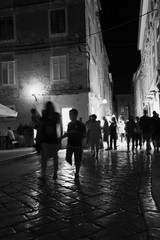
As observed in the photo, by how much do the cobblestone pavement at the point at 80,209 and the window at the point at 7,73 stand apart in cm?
1509

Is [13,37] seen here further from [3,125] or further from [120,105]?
[120,105]

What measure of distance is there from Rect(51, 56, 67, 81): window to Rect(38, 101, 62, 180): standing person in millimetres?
13385

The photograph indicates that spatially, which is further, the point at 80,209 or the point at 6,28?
the point at 6,28

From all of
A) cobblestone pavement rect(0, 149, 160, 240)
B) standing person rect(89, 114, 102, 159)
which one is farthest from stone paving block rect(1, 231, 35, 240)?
standing person rect(89, 114, 102, 159)

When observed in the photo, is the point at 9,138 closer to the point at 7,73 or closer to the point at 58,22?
the point at 7,73

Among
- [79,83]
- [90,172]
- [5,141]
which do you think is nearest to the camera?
[90,172]

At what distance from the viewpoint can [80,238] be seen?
3600 millimetres

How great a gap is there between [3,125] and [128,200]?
17.6m

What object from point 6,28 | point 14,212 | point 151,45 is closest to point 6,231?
point 14,212

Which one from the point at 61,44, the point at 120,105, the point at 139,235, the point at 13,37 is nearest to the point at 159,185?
→ the point at 139,235

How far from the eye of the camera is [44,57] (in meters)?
21.1

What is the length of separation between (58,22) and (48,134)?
15.1 meters

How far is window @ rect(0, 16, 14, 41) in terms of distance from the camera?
71.6 ft

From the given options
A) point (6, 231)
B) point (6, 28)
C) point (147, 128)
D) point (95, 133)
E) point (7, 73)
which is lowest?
point (6, 231)
